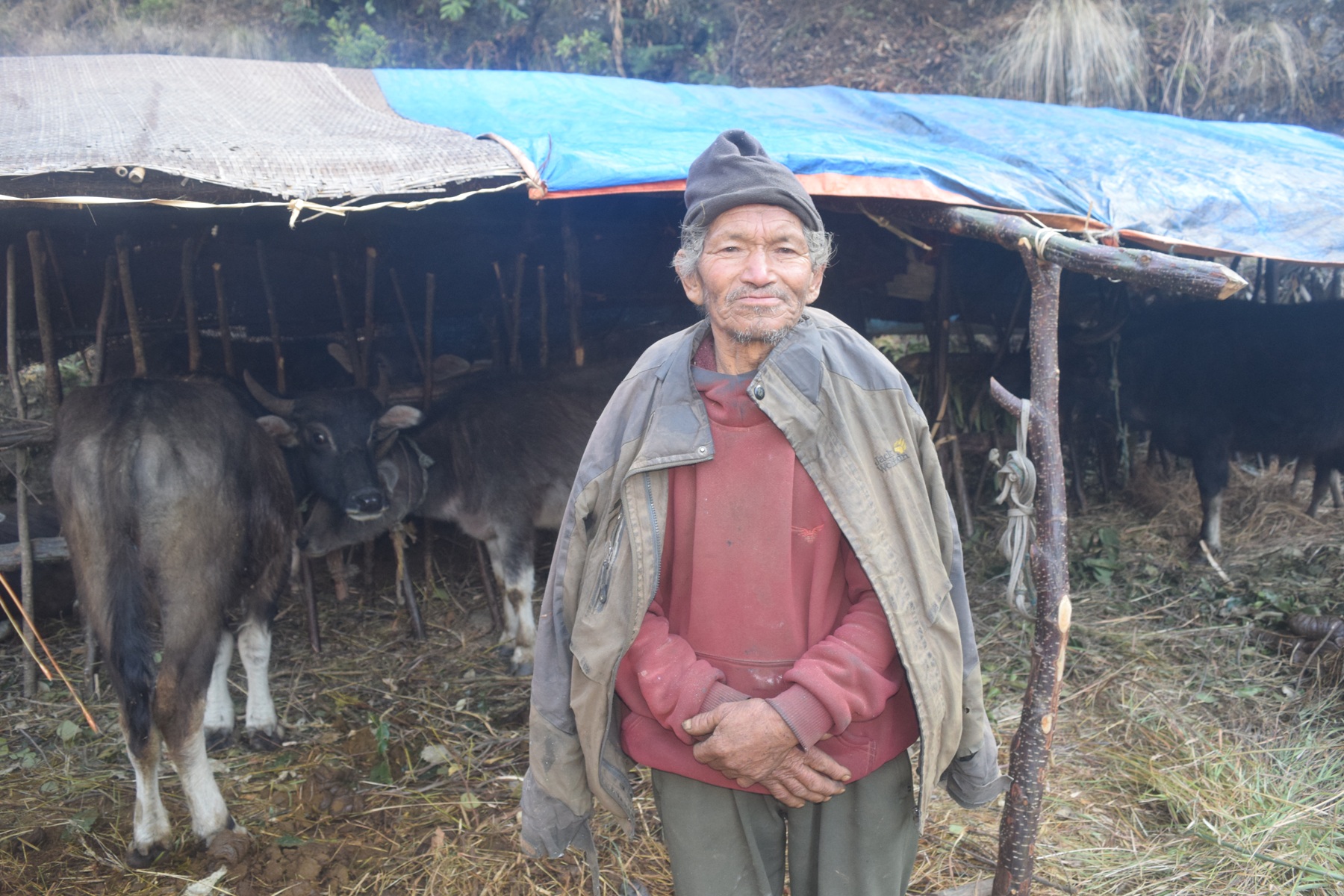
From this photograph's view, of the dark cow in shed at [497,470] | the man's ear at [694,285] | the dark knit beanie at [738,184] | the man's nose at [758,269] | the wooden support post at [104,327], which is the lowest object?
the dark cow in shed at [497,470]

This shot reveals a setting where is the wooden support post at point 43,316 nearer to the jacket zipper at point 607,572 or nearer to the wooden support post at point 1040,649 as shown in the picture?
the jacket zipper at point 607,572

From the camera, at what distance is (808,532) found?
2.04m

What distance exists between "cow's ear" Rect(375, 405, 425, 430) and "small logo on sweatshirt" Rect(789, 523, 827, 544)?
3662mm

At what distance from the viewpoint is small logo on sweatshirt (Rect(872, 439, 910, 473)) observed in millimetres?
2059

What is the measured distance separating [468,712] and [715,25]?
11.6 m

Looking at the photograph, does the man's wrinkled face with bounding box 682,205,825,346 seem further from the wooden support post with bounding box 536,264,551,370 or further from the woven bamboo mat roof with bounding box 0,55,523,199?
the wooden support post with bounding box 536,264,551,370

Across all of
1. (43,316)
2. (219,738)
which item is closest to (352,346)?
(43,316)

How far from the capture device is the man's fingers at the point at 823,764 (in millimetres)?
1992

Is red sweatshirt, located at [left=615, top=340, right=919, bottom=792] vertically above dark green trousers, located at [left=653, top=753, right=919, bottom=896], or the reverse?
red sweatshirt, located at [left=615, top=340, right=919, bottom=792]

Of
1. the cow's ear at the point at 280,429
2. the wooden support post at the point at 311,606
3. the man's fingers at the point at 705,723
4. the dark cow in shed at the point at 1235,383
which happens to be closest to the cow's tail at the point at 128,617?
the cow's ear at the point at 280,429

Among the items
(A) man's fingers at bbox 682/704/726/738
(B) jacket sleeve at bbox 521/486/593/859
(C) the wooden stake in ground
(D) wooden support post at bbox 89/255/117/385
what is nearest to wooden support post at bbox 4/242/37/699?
(D) wooden support post at bbox 89/255/117/385

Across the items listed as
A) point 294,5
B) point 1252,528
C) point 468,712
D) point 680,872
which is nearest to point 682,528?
point 680,872

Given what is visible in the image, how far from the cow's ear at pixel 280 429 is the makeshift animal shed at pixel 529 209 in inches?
27.7

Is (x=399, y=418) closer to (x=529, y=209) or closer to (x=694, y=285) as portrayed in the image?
(x=529, y=209)
